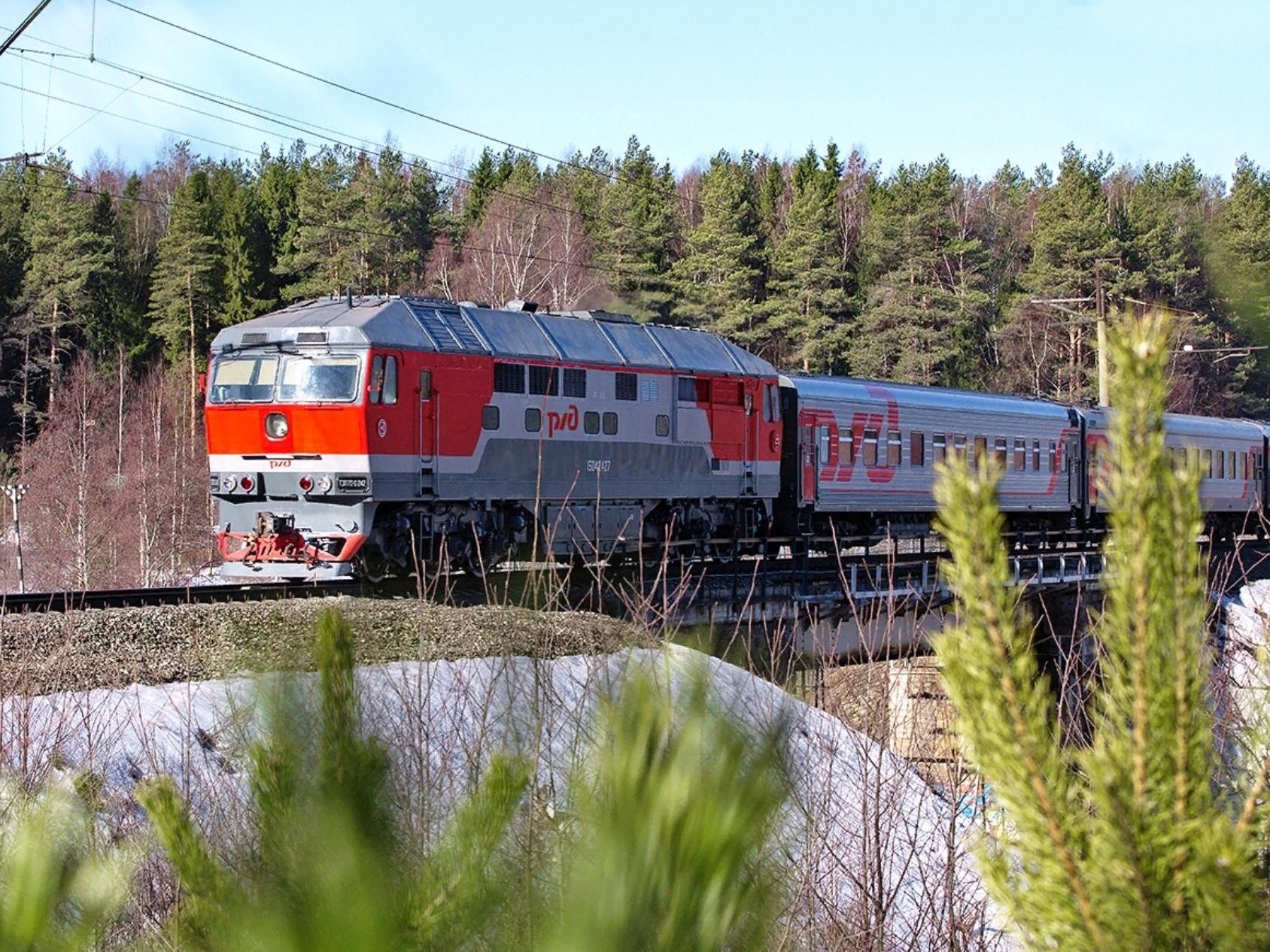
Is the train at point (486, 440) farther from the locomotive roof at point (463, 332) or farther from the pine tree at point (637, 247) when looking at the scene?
the pine tree at point (637, 247)

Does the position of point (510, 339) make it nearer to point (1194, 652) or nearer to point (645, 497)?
point (645, 497)

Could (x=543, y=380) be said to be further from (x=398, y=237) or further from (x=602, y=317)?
(x=398, y=237)

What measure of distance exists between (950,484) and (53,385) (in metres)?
60.7

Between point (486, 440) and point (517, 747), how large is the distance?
17.2m

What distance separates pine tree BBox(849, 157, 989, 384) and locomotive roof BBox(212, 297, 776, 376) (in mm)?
36791

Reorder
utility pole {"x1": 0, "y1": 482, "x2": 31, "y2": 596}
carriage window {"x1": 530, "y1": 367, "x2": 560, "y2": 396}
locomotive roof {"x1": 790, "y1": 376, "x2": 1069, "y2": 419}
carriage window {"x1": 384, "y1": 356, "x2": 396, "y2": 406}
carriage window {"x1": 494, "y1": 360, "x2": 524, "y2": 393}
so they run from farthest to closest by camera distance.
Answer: utility pole {"x1": 0, "y1": 482, "x2": 31, "y2": 596} → locomotive roof {"x1": 790, "y1": 376, "x2": 1069, "y2": 419} → carriage window {"x1": 530, "y1": 367, "x2": 560, "y2": 396} → carriage window {"x1": 494, "y1": 360, "x2": 524, "y2": 393} → carriage window {"x1": 384, "y1": 356, "x2": 396, "y2": 406}

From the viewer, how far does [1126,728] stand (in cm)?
141

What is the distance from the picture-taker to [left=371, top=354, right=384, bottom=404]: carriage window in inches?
683

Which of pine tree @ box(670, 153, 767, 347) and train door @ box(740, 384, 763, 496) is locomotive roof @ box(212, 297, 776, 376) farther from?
pine tree @ box(670, 153, 767, 347)

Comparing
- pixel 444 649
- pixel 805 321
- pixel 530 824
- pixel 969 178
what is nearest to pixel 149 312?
pixel 805 321

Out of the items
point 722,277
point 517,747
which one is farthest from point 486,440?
point 722,277

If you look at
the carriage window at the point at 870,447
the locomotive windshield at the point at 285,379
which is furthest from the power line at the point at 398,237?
the locomotive windshield at the point at 285,379

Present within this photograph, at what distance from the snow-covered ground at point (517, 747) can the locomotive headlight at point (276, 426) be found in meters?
6.66

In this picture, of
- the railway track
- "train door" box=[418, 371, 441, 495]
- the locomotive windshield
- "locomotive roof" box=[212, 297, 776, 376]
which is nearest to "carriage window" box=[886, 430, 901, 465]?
the railway track
